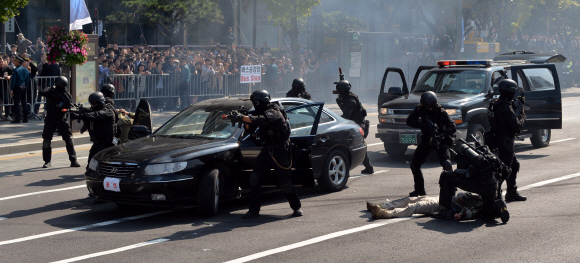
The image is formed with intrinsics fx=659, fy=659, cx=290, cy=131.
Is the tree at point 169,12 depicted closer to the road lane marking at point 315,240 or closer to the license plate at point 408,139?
the license plate at point 408,139

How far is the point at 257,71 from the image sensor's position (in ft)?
69.5

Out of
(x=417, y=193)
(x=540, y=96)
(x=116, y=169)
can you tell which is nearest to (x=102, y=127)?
(x=116, y=169)

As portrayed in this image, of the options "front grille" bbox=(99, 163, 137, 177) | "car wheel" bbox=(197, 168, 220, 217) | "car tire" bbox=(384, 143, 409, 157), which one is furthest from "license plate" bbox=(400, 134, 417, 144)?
"front grille" bbox=(99, 163, 137, 177)

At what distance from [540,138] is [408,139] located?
3.86 metres

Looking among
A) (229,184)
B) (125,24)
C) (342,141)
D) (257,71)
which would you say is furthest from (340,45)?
(229,184)

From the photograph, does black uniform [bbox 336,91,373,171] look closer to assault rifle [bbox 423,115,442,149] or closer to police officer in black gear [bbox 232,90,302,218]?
assault rifle [bbox 423,115,442,149]

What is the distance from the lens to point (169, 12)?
2659cm

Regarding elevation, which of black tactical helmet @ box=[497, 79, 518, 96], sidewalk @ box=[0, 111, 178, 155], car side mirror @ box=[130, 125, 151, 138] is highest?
black tactical helmet @ box=[497, 79, 518, 96]

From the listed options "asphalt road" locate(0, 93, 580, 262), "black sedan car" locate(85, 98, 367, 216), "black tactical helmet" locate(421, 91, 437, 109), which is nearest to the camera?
"asphalt road" locate(0, 93, 580, 262)

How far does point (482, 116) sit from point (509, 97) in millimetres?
3807

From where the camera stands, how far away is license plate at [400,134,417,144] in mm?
11000

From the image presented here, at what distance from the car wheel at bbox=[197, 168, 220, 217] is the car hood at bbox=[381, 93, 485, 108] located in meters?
5.11

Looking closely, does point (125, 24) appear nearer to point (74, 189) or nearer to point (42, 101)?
point (42, 101)

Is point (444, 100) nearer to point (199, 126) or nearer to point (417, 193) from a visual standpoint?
point (417, 193)
